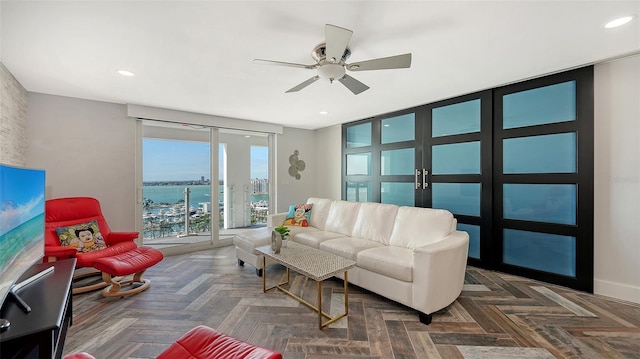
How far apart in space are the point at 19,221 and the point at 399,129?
14.4 feet

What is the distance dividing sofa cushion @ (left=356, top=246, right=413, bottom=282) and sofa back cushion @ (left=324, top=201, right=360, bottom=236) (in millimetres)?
853

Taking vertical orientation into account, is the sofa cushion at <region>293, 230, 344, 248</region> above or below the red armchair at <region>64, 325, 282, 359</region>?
above

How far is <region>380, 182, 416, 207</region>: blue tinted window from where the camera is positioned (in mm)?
4188

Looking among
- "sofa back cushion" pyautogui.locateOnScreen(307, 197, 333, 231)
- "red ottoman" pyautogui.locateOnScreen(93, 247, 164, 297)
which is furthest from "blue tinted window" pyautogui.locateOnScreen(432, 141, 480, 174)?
"red ottoman" pyautogui.locateOnScreen(93, 247, 164, 297)

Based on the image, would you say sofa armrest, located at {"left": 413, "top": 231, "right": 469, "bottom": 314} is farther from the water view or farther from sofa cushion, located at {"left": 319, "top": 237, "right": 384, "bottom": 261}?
the water view

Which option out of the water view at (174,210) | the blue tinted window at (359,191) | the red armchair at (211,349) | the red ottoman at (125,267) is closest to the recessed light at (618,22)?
the red armchair at (211,349)

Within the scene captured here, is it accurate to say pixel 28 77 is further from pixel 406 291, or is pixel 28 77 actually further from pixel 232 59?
pixel 406 291

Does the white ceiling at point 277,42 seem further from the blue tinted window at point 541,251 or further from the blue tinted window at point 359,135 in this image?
Result: the blue tinted window at point 541,251

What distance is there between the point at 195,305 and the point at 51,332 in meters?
1.35

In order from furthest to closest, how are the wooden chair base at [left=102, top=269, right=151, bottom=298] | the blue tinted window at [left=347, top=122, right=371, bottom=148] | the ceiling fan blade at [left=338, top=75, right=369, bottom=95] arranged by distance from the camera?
A: the blue tinted window at [left=347, top=122, right=371, bottom=148]
the wooden chair base at [left=102, top=269, right=151, bottom=298]
the ceiling fan blade at [left=338, top=75, right=369, bottom=95]

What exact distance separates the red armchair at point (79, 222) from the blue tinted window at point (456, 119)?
439 cm

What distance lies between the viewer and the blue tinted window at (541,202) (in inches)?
109

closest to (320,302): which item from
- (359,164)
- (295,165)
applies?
(359,164)

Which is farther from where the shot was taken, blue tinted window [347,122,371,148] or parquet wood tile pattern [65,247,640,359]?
blue tinted window [347,122,371,148]
